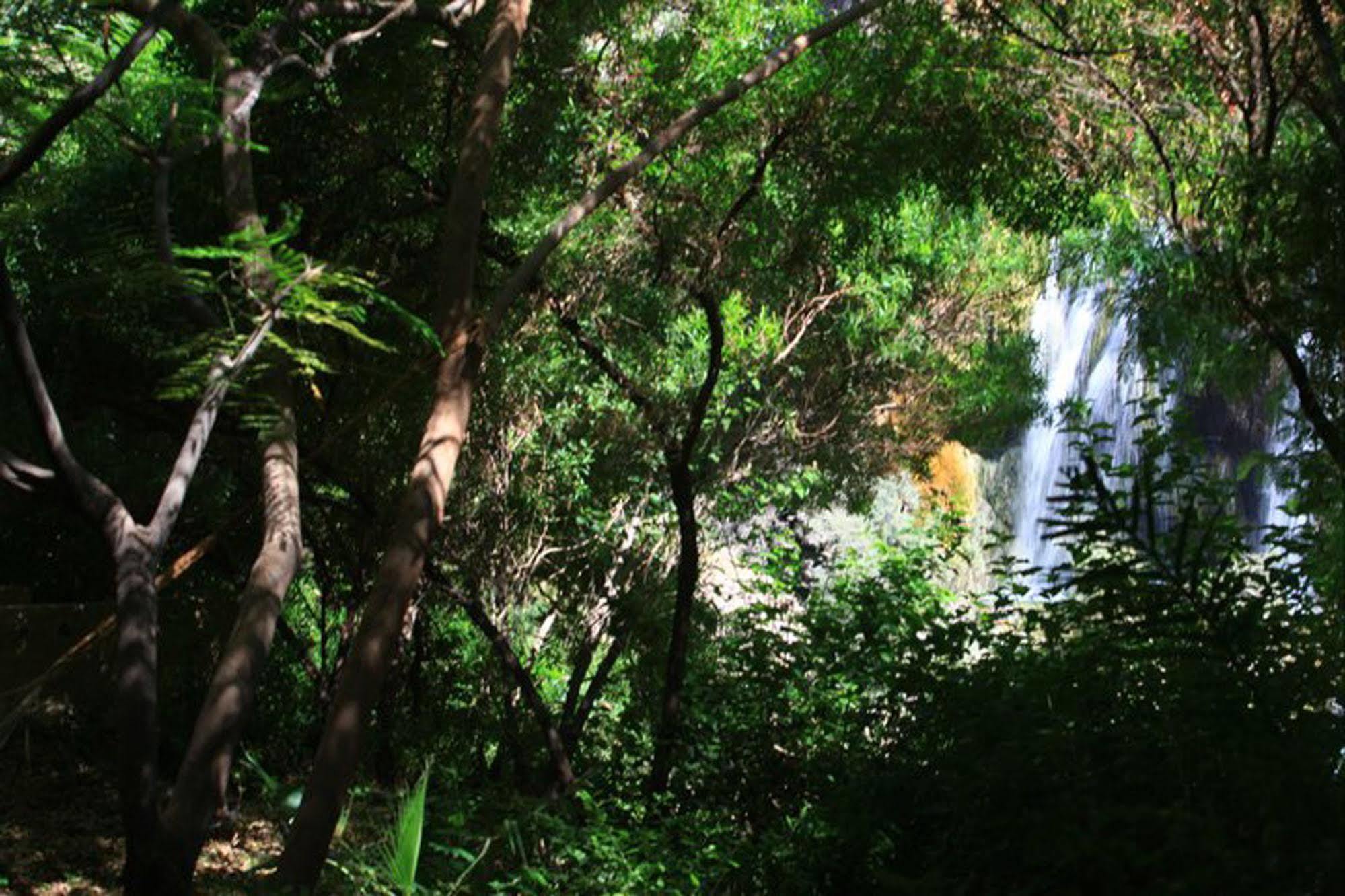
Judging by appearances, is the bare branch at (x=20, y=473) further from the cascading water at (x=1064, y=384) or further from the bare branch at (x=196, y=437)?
the cascading water at (x=1064, y=384)

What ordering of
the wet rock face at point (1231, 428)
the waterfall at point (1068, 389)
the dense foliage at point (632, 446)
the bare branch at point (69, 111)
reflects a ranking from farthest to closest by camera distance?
the waterfall at point (1068, 389)
the wet rock face at point (1231, 428)
the bare branch at point (69, 111)
the dense foliage at point (632, 446)

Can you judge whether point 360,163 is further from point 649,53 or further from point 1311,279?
point 1311,279

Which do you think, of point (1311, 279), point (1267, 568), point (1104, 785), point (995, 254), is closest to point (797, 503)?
point (995, 254)

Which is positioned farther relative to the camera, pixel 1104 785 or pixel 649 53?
pixel 649 53

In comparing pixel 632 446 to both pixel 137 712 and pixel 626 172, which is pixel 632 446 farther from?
pixel 137 712

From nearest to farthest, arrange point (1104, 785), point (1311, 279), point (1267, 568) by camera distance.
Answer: point (1104, 785) → point (1267, 568) → point (1311, 279)

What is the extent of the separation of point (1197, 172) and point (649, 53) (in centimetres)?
305

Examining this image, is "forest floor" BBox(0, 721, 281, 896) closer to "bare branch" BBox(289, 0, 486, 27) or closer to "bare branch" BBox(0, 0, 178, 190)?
"bare branch" BBox(0, 0, 178, 190)

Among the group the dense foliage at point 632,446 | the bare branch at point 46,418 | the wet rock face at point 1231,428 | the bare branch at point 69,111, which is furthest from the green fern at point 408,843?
the wet rock face at point 1231,428

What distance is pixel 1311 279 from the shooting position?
632 cm

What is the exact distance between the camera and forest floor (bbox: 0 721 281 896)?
229 inches

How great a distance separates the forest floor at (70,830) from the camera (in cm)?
582

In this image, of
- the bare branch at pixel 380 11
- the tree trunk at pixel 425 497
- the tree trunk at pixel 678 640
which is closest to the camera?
the tree trunk at pixel 425 497

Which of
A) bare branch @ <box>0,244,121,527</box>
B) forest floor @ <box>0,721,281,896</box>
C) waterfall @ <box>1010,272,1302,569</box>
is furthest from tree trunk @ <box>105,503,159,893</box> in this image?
waterfall @ <box>1010,272,1302,569</box>
